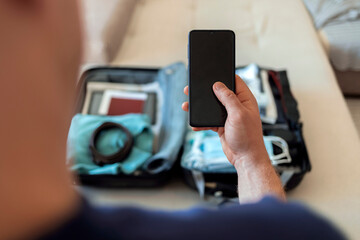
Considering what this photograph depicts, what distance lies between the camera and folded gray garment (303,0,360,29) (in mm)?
1387

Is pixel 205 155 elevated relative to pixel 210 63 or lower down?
lower down

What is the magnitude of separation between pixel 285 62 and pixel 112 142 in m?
0.85

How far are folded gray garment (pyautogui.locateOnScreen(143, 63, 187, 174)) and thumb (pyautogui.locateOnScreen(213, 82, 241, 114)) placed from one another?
1.19 feet

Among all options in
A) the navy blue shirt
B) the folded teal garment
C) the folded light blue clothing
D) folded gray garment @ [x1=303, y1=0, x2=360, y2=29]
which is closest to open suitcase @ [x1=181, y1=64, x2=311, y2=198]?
the folded light blue clothing

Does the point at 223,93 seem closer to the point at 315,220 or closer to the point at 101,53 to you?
the point at 315,220

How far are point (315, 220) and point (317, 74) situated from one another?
1.10 metres

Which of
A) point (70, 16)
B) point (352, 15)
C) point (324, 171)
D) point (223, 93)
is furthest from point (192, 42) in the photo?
point (352, 15)

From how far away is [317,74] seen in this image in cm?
115

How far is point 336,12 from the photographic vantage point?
1397 millimetres

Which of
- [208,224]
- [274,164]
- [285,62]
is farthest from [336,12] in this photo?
[208,224]

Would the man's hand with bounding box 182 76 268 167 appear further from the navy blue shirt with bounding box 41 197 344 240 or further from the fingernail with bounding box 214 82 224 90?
the navy blue shirt with bounding box 41 197 344 240

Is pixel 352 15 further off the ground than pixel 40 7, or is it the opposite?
pixel 352 15

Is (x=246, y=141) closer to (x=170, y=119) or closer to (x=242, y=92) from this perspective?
(x=242, y=92)

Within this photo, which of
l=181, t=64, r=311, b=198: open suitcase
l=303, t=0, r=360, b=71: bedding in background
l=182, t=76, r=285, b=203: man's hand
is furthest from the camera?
l=303, t=0, r=360, b=71: bedding in background
